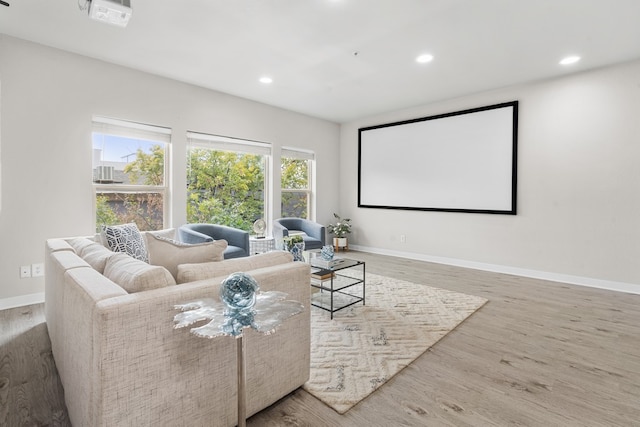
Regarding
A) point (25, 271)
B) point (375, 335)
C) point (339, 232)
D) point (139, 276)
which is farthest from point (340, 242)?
point (139, 276)

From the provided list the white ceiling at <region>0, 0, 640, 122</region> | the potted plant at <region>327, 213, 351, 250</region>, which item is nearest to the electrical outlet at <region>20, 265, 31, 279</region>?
the white ceiling at <region>0, 0, 640, 122</region>

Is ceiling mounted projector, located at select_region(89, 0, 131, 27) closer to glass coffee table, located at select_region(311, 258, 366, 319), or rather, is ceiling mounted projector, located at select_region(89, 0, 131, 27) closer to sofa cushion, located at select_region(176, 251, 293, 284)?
sofa cushion, located at select_region(176, 251, 293, 284)

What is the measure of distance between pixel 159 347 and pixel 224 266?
49 cm

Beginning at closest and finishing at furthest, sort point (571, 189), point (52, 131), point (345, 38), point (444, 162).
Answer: point (345, 38) → point (52, 131) → point (571, 189) → point (444, 162)

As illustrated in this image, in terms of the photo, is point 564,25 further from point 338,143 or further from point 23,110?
point 23,110

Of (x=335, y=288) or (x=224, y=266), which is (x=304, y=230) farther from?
(x=224, y=266)

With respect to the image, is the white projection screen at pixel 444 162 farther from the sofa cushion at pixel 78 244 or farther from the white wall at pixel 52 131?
the sofa cushion at pixel 78 244

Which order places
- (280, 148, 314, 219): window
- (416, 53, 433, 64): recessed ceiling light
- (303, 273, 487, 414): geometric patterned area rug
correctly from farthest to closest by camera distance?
(280, 148, 314, 219): window < (416, 53, 433, 64): recessed ceiling light < (303, 273, 487, 414): geometric patterned area rug

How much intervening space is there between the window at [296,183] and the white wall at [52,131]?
1966 mm

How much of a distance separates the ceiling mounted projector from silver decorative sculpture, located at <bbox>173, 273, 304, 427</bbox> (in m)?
2.16

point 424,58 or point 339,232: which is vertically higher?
point 424,58

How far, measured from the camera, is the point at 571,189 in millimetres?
4152

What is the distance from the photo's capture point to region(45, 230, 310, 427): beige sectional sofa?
1.12 metres

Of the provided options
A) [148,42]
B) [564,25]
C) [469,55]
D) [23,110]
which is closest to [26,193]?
[23,110]
